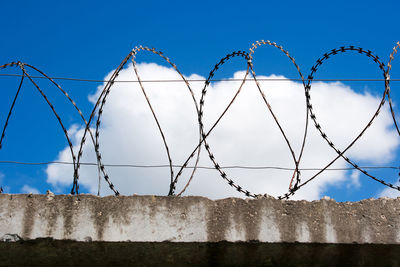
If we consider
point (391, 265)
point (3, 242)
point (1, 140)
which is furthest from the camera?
point (1, 140)

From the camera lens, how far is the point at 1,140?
473cm

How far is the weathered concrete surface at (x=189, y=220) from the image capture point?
3850 millimetres

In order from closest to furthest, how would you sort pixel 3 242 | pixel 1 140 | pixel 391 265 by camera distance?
pixel 3 242, pixel 391 265, pixel 1 140

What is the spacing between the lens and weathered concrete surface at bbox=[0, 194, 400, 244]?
3850mm

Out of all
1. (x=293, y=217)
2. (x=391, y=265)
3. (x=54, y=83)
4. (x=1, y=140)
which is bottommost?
(x=391, y=265)

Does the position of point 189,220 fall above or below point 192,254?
above

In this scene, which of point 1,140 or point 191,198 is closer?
point 191,198

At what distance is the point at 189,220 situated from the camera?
12.8ft

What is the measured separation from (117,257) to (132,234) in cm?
27

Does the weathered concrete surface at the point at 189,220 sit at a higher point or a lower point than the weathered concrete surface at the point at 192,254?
higher

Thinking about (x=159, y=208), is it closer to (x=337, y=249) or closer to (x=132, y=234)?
(x=132, y=234)

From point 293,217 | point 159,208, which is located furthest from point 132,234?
point 293,217

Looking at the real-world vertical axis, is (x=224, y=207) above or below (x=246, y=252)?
above

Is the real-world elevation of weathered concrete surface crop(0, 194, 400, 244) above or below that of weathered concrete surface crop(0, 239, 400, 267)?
above
